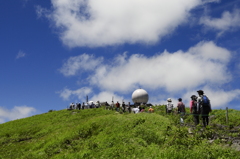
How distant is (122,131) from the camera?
1591 centimetres

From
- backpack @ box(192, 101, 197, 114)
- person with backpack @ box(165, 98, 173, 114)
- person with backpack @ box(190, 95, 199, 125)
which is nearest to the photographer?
person with backpack @ box(190, 95, 199, 125)

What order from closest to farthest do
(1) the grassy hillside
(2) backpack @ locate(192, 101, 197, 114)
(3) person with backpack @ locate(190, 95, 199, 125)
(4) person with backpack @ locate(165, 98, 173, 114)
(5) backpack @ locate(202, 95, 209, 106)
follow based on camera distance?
(1) the grassy hillside < (5) backpack @ locate(202, 95, 209, 106) < (3) person with backpack @ locate(190, 95, 199, 125) < (2) backpack @ locate(192, 101, 197, 114) < (4) person with backpack @ locate(165, 98, 173, 114)

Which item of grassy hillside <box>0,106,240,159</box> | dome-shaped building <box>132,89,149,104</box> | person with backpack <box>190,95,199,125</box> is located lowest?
grassy hillside <box>0,106,240,159</box>

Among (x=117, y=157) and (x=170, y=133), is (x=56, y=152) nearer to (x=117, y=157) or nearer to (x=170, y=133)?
(x=117, y=157)

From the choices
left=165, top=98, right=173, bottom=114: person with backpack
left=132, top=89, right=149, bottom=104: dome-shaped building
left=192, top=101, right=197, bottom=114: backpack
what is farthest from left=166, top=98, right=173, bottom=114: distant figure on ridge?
left=132, top=89, right=149, bottom=104: dome-shaped building

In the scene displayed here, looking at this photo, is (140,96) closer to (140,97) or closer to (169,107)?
(140,97)

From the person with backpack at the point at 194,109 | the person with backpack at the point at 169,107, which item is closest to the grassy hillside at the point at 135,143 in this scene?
the person with backpack at the point at 194,109

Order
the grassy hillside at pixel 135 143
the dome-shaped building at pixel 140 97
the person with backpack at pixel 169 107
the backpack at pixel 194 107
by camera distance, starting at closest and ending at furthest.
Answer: the grassy hillside at pixel 135 143 → the backpack at pixel 194 107 → the person with backpack at pixel 169 107 → the dome-shaped building at pixel 140 97

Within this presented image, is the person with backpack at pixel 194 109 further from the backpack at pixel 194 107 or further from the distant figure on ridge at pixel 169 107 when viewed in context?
the distant figure on ridge at pixel 169 107

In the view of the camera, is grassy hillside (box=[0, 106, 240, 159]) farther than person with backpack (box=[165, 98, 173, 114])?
No

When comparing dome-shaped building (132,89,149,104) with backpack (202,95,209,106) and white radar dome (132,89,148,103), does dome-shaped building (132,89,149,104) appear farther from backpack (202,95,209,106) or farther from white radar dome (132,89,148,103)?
backpack (202,95,209,106)

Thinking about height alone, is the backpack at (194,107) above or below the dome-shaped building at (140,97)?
below

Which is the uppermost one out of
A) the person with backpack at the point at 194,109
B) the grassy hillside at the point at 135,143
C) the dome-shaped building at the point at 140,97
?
the dome-shaped building at the point at 140,97

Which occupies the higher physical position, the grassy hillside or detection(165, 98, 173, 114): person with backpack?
detection(165, 98, 173, 114): person with backpack
